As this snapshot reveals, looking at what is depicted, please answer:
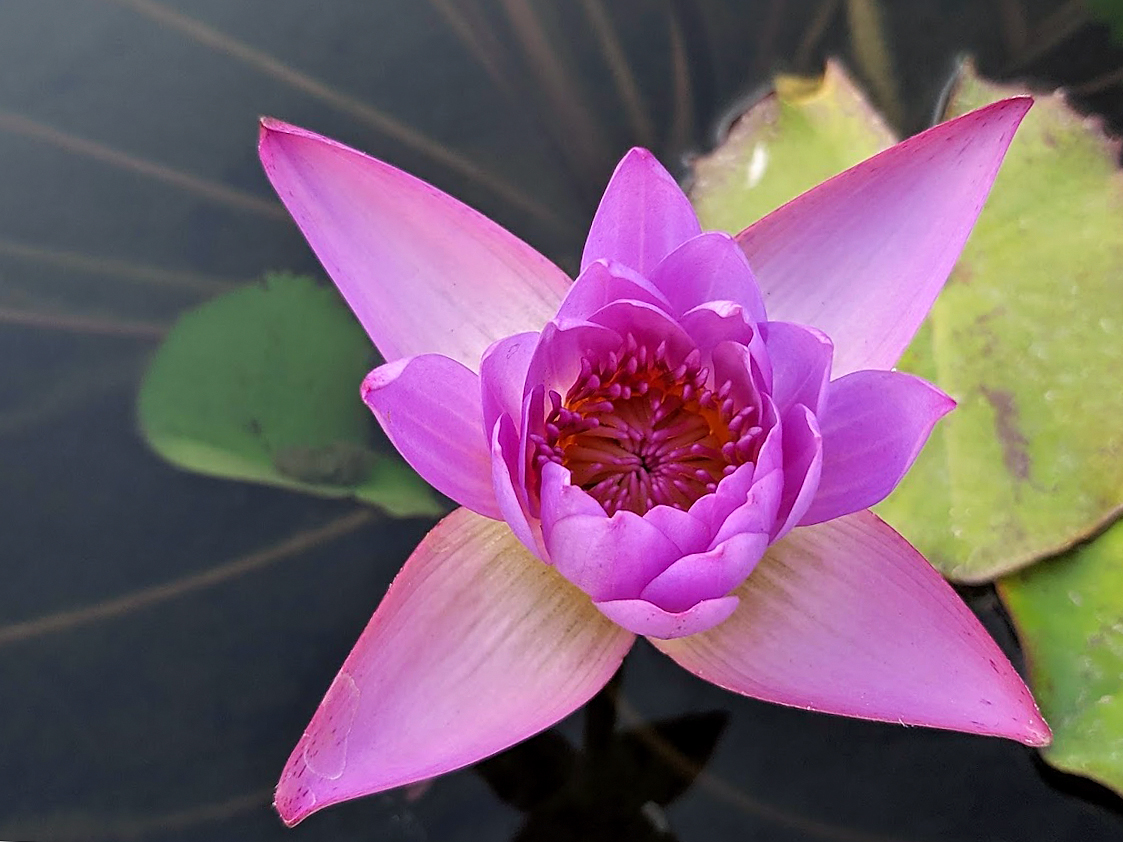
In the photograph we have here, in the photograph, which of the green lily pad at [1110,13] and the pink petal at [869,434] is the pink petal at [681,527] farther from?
the green lily pad at [1110,13]

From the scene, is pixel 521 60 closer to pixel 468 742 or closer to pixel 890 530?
pixel 890 530

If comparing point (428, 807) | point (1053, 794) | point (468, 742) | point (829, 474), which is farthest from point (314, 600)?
point (1053, 794)

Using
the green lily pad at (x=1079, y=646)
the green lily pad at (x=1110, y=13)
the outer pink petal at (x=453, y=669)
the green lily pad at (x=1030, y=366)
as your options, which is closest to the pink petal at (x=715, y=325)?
the outer pink petal at (x=453, y=669)

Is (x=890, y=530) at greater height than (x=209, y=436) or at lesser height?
lesser

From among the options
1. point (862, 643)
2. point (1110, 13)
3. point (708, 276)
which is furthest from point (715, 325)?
point (1110, 13)

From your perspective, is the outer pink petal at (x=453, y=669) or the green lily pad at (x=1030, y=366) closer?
the outer pink petal at (x=453, y=669)

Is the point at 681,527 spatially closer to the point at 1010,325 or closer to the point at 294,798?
the point at 294,798
